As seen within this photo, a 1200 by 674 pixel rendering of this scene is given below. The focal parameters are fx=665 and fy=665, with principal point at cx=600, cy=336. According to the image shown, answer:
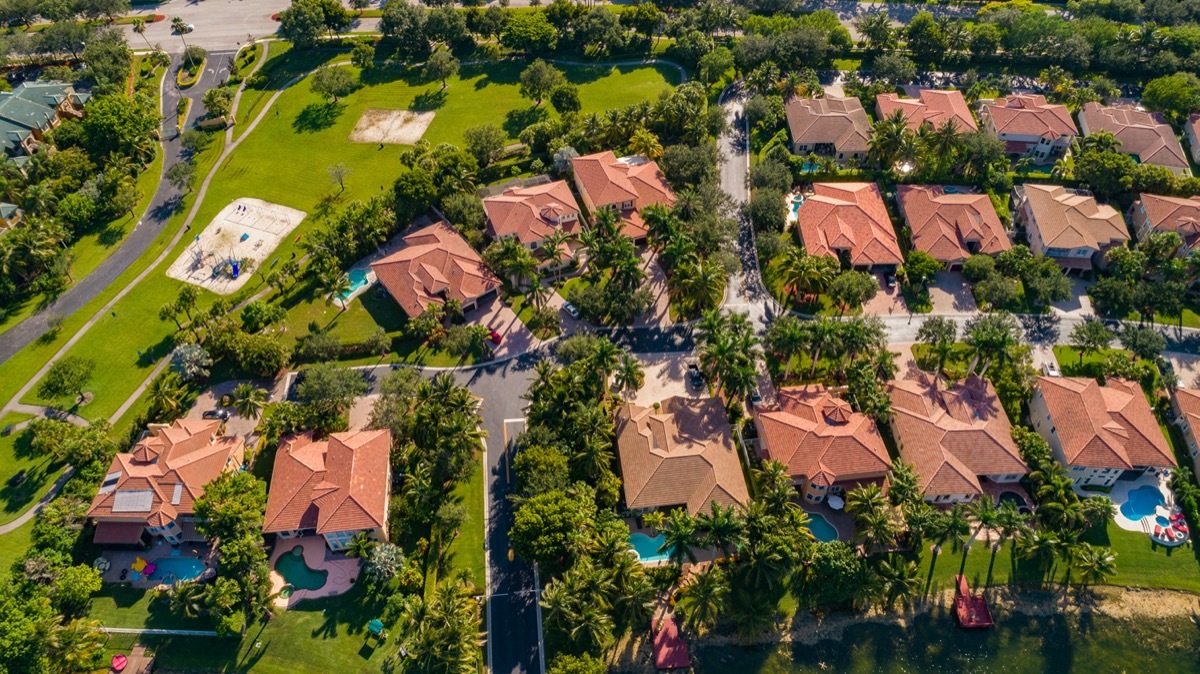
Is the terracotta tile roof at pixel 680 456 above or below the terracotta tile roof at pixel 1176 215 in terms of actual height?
below

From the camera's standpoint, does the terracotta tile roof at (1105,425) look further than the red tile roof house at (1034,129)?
No

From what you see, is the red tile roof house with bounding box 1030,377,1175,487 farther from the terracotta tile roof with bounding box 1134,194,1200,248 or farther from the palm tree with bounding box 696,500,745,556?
the palm tree with bounding box 696,500,745,556

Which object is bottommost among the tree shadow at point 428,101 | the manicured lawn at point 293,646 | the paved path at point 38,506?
the manicured lawn at point 293,646

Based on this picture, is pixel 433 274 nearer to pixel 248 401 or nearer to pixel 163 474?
pixel 248 401

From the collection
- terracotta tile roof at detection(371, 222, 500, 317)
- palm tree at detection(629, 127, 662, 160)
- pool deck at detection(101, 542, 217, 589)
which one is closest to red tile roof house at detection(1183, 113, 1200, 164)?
palm tree at detection(629, 127, 662, 160)

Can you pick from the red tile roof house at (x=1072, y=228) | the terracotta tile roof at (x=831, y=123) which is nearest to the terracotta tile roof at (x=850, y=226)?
the terracotta tile roof at (x=831, y=123)

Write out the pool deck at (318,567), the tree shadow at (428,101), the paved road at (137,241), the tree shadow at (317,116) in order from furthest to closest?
the tree shadow at (428,101), the tree shadow at (317,116), the paved road at (137,241), the pool deck at (318,567)

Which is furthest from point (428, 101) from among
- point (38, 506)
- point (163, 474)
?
point (38, 506)

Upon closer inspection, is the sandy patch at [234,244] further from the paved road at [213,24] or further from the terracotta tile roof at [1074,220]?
the terracotta tile roof at [1074,220]
